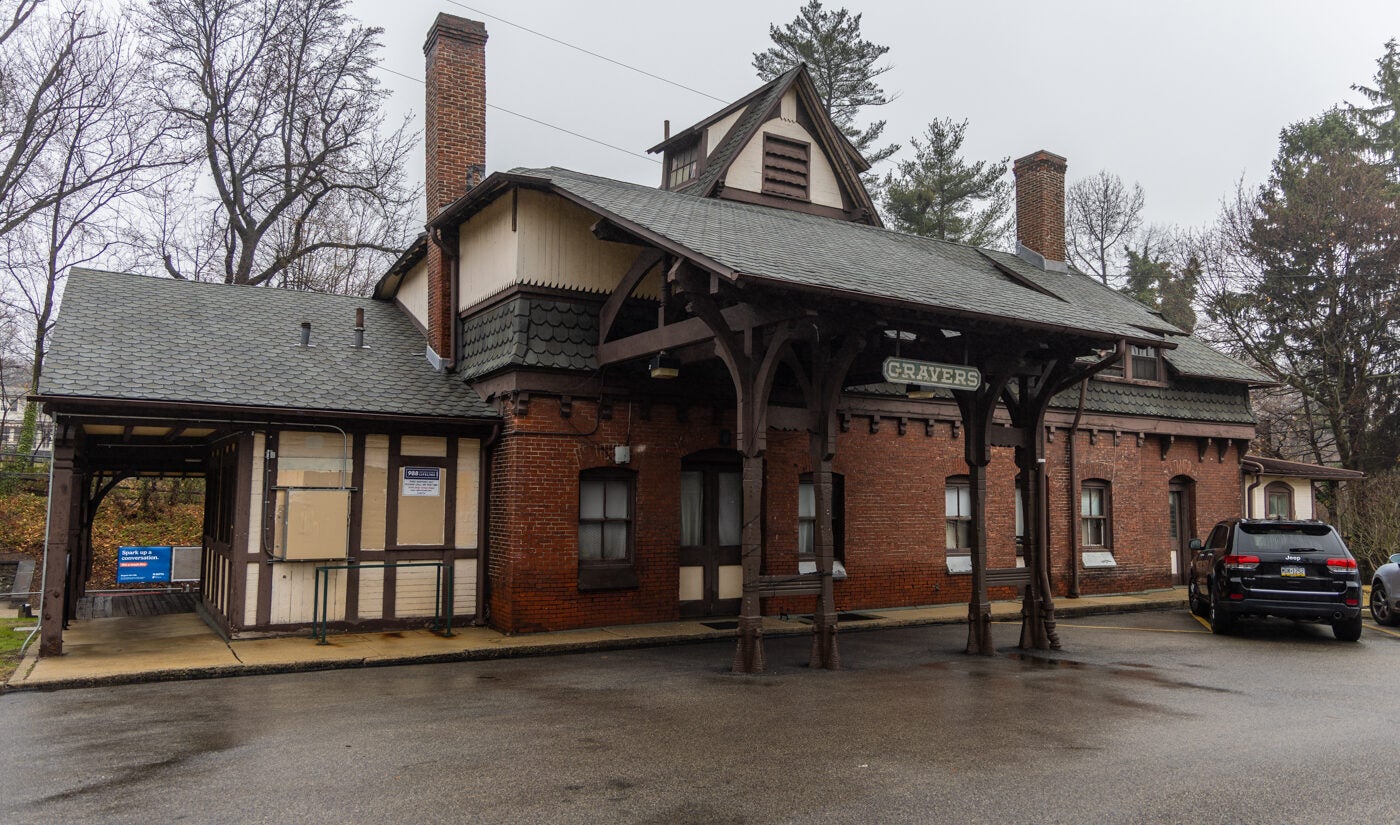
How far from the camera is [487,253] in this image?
14250 mm

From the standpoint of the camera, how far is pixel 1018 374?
1241 centimetres

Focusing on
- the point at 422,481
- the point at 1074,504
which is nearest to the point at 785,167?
the point at 1074,504

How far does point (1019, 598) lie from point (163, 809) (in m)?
15.2

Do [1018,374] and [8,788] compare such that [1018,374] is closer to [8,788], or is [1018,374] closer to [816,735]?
[816,735]

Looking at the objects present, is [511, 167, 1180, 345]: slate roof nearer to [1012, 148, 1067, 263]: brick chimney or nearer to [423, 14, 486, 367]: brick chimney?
[423, 14, 486, 367]: brick chimney

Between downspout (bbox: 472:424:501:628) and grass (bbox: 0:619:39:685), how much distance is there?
519 cm

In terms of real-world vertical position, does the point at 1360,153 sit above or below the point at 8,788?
above

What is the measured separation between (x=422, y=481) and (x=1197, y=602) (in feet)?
42.1

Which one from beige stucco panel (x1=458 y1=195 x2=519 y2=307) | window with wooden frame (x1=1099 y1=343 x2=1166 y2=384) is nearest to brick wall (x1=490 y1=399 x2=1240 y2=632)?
Result: window with wooden frame (x1=1099 y1=343 x2=1166 y2=384)

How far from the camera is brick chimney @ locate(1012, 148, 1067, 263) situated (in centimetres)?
2109

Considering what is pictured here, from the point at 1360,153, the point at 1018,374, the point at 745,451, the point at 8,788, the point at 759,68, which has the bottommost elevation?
→ the point at 8,788

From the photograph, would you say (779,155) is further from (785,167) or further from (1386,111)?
(1386,111)

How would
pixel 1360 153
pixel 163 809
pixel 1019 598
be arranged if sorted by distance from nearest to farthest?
pixel 163 809 < pixel 1019 598 < pixel 1360 153

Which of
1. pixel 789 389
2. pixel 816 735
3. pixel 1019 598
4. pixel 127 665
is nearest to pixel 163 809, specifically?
pixel 816 735
